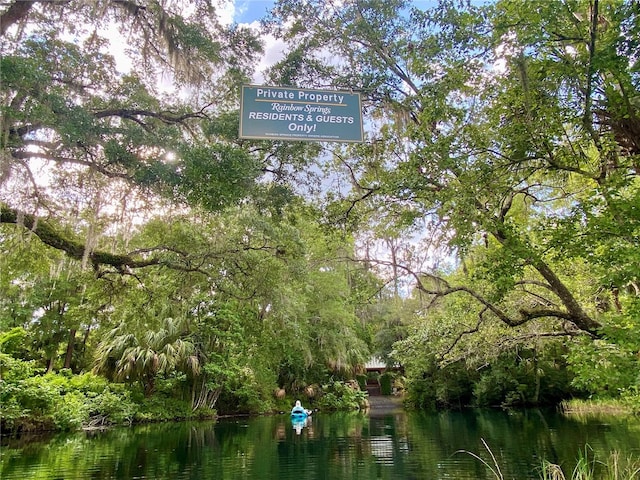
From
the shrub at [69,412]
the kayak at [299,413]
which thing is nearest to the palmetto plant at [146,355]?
the shrub at [69,412]

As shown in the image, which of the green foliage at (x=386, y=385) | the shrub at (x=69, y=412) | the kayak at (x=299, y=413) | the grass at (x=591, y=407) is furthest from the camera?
the green foliage at (x=386, y=385)

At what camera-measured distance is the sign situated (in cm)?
417

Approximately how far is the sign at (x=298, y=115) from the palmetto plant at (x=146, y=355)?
11.5 meters

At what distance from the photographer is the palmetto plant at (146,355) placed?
14.7 meters

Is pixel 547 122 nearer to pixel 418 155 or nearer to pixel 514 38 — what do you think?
pixel 514 38

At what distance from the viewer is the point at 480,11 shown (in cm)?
570

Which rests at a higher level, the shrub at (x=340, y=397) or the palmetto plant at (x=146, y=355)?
the palmetto plant at (x=146, y=355)

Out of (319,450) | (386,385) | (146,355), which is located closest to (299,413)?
(146,355)

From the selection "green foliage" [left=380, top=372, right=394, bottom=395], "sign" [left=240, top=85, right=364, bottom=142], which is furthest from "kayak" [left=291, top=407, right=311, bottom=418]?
"green foliage" [left=380, top=372, right=394, bottom=395]

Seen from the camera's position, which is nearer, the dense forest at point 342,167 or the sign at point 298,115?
the sign at point 298,115

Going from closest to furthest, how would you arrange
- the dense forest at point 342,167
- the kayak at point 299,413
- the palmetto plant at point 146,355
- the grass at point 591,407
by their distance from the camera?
1. the dense forest at point 342,167
2. the grass at point 591,407
3. the palmetto plant at point 146,355
4. the kayak at point 299,413

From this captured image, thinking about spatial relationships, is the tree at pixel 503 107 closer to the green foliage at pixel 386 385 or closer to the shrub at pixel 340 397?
the shrub at pixel 340 397

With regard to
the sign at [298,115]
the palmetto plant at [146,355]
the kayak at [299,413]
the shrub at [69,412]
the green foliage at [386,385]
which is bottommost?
the kayak at [299,413]

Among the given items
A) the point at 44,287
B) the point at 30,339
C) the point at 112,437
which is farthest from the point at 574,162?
the point at 30,339
